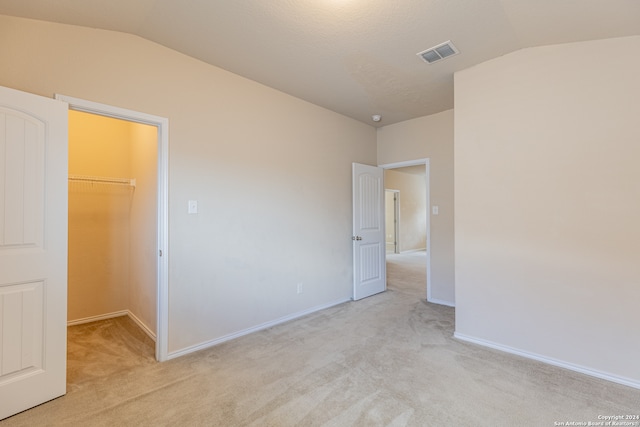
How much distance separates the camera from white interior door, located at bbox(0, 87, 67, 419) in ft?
5.62

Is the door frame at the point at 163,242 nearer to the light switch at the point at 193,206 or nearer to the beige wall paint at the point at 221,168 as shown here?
the beige wall paint at the point at 221,168

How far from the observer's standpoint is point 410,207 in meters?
9.78

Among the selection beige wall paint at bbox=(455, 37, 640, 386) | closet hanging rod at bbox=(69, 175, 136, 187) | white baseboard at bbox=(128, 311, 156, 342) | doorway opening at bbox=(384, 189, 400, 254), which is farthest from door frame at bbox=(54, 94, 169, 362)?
doorway opening at bbox=(384, 189, 400, 254)

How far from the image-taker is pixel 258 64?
2.68 meters

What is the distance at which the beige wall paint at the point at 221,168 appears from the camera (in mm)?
2043

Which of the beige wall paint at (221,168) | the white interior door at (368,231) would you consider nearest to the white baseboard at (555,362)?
the white interior door at (368,231)

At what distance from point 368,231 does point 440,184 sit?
48.5 inches

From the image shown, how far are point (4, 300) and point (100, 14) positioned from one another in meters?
1.95

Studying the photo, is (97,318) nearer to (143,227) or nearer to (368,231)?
(143,227)

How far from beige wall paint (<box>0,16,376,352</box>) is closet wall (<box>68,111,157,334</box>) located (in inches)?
31.3

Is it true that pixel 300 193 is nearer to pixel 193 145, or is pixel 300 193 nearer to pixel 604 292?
pixel 193 145

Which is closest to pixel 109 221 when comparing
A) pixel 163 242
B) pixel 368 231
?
pixel 163 242

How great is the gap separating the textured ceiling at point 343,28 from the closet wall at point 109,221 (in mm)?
1247

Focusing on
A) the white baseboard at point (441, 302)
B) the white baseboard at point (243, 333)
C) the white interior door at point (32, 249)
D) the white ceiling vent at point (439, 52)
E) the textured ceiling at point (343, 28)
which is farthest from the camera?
the white baseboard at point (441, 302)
